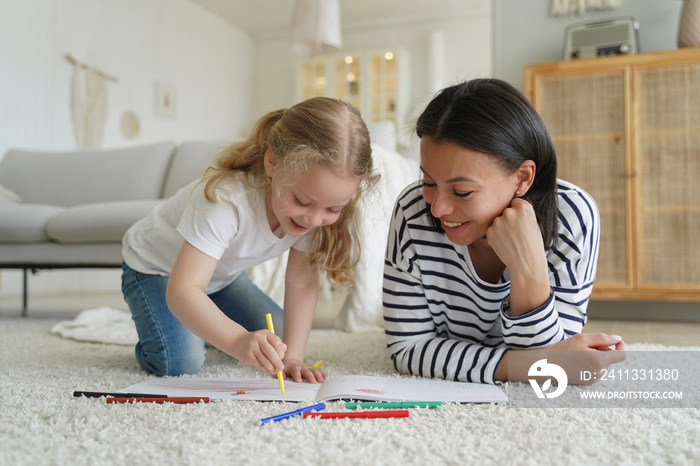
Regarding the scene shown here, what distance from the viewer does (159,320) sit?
1.39m

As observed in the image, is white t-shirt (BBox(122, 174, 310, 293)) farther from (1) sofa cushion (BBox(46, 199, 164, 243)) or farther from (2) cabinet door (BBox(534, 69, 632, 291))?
(2) cabinet door (BBox(534, 69, 632, 291))

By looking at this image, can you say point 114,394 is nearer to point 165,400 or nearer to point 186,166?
point 165,400

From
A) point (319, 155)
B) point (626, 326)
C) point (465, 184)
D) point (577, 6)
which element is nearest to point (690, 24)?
point (577, 6)

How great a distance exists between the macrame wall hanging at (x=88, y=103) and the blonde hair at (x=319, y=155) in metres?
3.75

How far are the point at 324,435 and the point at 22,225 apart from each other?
225cm

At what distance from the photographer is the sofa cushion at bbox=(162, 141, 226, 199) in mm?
3080

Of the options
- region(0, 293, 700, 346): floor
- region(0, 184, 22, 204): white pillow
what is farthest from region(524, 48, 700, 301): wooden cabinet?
region(0, 184, 22, 204): white pillow

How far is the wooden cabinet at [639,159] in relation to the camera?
2670mm

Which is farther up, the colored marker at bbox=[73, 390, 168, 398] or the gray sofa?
the gray sofa

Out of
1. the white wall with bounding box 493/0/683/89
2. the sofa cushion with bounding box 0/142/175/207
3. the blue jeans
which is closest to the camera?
the blue jeans

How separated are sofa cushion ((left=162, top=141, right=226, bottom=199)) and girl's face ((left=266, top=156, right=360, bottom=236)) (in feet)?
6.59

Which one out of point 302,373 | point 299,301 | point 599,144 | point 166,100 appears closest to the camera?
point 302,373

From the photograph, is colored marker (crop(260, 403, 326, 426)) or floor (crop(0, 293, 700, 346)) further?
floor (crop(0, 293, 700, 346))

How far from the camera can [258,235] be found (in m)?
1.27
